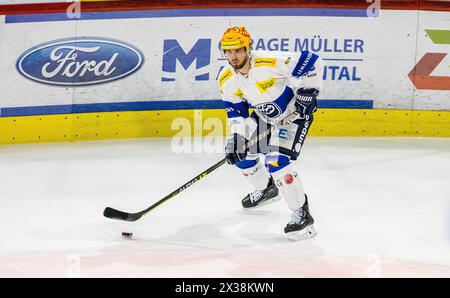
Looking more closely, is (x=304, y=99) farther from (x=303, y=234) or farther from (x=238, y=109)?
(x=303, y=234)

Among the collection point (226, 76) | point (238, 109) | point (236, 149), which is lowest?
point (236, 149)

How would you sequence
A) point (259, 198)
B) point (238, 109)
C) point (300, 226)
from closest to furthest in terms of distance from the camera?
point (300, 226) → point (238, 109) → point (259, 198)

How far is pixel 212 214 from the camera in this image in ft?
19.4

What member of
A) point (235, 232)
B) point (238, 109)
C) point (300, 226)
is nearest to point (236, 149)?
point (238, 109)

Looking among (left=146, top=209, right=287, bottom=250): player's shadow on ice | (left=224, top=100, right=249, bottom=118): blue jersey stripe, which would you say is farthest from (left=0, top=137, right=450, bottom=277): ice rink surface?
(left=224, top=100, right=249, bottom=118): blue jersey stripe

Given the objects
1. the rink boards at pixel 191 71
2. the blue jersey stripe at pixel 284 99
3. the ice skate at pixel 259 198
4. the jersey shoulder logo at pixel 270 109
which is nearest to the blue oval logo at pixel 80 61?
the rink boards at pixel 191 71

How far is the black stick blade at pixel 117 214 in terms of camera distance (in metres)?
5.51

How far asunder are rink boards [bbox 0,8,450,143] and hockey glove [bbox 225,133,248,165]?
2524 mm

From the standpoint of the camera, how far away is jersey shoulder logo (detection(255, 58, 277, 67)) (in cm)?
536

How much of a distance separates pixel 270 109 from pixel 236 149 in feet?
1.11

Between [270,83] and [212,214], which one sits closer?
[270,83]

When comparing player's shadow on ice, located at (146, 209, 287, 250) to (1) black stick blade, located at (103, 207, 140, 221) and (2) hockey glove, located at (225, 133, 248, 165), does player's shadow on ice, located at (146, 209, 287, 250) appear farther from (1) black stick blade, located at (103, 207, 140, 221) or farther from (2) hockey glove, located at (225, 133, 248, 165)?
(2) hockey glove, located at (225, 133, 248, 165)
